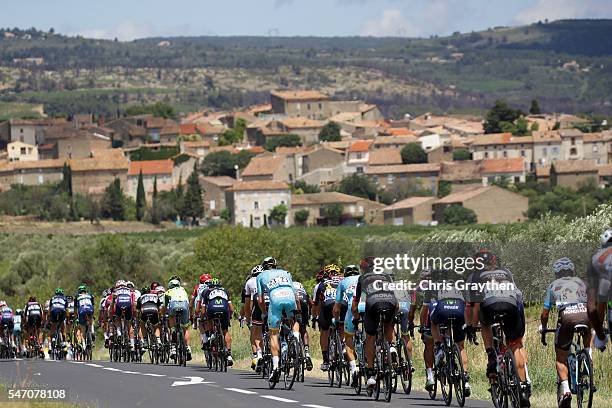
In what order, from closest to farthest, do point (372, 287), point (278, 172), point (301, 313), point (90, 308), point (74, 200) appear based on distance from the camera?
point (372, 287), point (301, 313), point (90, 308), point (74, 200), point (278, 172)

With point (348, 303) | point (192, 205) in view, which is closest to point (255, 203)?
point (192, 205)

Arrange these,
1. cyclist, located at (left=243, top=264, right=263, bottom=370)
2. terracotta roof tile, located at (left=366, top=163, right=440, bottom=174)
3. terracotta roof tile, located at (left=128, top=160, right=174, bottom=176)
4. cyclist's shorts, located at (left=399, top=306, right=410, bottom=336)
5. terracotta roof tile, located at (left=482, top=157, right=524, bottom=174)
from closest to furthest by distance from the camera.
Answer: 1. cyclist's shorts, located at (left=399, top=306, right=410, bottom=336)
2. cyclist, located at (left=243, top=264, right=263, bottom=370)
3. terracotta roof tile, located at (left=482, top=157, right=524, bottom=174)
4. terracotta roof tile, located at (left=366, top=163, right=440, bottom=174)
5. terracotta roof tile, located at (left=128, top=160, right=174, bottom=176)

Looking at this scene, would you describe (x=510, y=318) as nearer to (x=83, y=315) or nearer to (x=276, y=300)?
(x=276, y=300)

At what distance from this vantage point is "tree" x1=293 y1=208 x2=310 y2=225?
151 meters

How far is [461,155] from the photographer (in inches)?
7456

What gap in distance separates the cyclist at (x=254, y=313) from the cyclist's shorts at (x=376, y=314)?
3.70m

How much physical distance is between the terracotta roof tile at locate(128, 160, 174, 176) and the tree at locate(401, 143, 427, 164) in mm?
27365

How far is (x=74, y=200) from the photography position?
5969 inches

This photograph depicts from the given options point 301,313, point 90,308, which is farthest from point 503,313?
point 90,308

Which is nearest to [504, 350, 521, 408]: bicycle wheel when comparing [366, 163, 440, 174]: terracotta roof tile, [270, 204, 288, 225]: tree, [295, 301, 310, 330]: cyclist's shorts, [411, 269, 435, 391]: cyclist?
[411, 269, 435, 391]: cyclist

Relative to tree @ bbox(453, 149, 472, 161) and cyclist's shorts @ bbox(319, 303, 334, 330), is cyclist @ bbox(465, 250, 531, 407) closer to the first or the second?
cyclist's shorts @ bbox(319, 303, 334, 330)

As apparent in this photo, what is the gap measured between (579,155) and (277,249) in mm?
111280

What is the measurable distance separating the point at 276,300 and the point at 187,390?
1.50 m

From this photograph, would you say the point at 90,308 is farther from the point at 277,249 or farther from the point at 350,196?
the point at 350,196
